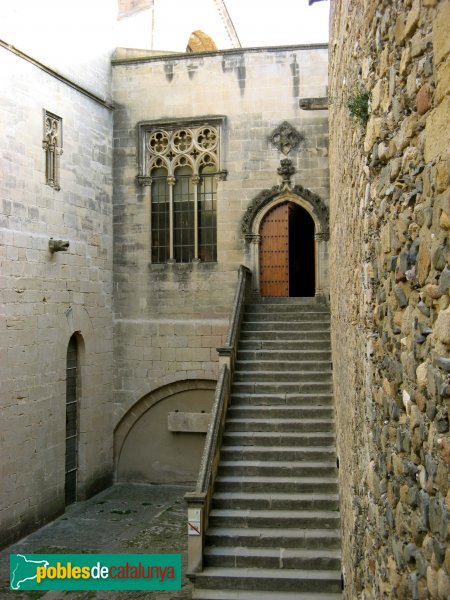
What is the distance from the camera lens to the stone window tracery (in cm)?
1416

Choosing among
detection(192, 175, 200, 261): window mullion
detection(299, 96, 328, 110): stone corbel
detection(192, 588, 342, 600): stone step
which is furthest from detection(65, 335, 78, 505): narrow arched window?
detection(299, 96, 328, 110): stone corbel

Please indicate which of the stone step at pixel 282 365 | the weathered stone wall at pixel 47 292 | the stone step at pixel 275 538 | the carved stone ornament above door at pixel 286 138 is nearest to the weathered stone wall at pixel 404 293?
the stone step at pixel 275 538

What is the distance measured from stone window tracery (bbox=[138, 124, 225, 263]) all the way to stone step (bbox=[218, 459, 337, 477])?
5.62 meters

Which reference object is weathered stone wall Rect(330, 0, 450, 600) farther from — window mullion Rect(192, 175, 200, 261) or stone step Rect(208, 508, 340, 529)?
window mullion Rect(192, 175, 200, 261)

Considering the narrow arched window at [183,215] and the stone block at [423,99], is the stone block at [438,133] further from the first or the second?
the narrow arched window at [183,215]

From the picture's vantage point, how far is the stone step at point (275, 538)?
331 inches

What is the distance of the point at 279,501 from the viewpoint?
900 cm

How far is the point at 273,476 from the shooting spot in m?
9.48

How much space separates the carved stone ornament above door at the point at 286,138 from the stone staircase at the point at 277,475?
141 inches

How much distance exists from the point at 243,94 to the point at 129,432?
24.7 ft

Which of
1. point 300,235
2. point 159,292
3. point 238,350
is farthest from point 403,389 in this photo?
point 300,235

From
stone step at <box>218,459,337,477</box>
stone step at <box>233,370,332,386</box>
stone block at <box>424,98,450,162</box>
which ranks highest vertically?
stone block at <box>424,98,450,162</box>

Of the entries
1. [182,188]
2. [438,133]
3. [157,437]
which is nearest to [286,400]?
[157,437]

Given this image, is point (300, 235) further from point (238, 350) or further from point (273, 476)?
point (273, 476)
